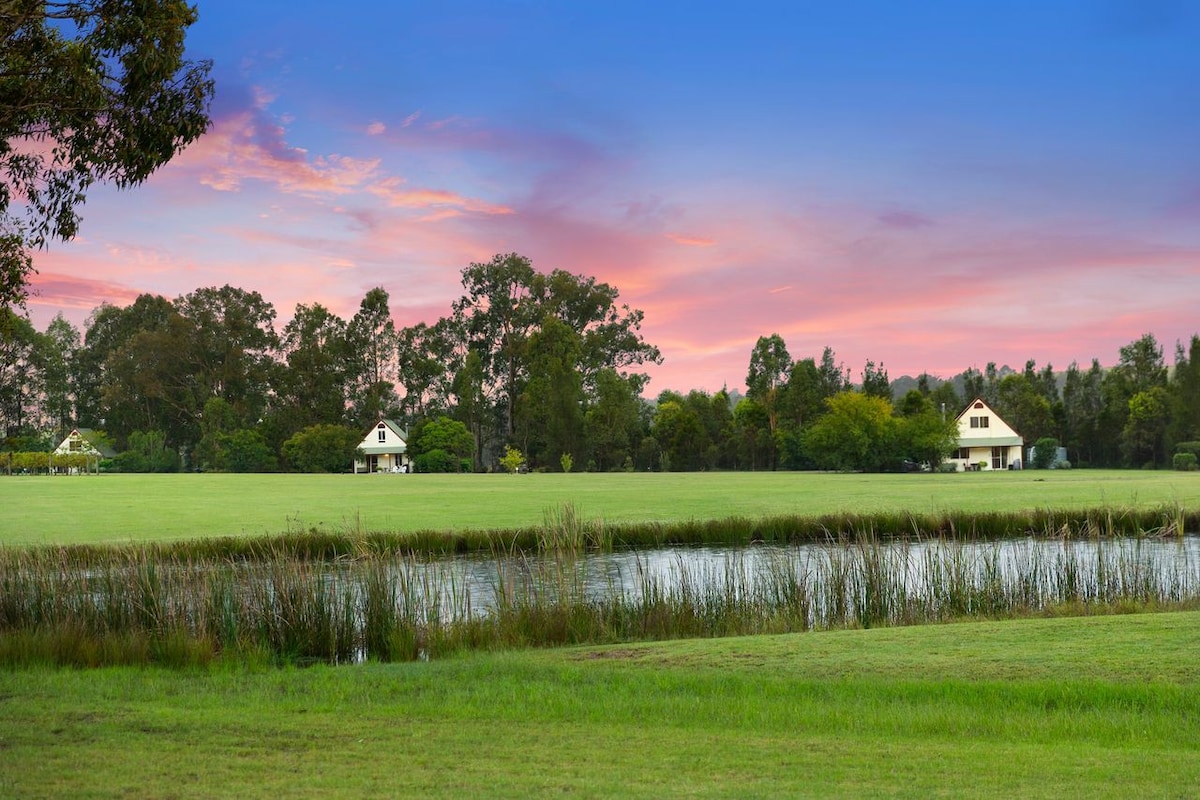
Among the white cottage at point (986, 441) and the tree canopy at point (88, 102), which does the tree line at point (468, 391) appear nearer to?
the white cottage at point (986, 441)

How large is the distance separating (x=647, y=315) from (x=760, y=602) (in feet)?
278

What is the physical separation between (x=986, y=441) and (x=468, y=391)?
44693mm

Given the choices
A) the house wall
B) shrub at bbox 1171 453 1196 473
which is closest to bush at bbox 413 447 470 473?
the house wall

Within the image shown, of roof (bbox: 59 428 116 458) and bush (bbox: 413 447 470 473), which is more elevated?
roof (bbox: 59 428 116 458)

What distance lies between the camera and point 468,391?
85.4 metres

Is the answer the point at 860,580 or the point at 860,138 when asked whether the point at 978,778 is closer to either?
the point at 860,580

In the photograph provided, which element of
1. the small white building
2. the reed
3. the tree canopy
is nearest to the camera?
the tree canopy

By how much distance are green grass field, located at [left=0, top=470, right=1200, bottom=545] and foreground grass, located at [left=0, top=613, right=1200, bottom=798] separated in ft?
49.9

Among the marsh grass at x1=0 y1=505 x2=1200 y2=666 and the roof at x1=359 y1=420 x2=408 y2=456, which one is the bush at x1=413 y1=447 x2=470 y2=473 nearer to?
the roof at x1=359 y1=420 x2=408 y2=456

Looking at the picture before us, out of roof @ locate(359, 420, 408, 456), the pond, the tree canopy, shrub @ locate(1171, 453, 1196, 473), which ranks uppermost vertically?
the tree canopy

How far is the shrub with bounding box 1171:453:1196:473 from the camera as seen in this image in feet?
218

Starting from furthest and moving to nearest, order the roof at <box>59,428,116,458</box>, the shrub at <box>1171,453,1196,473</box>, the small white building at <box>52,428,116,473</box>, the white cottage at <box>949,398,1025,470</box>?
the roof at <box>59,428,116,458</box>, the small white building at <box>52,428,116,473</box>, the white cottage at <box>949,398,1025,470</box>, the shrub at <box>1171,453,1196,473</box>

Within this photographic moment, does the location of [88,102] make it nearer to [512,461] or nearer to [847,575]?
[847,575]

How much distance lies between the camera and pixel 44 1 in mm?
10430
